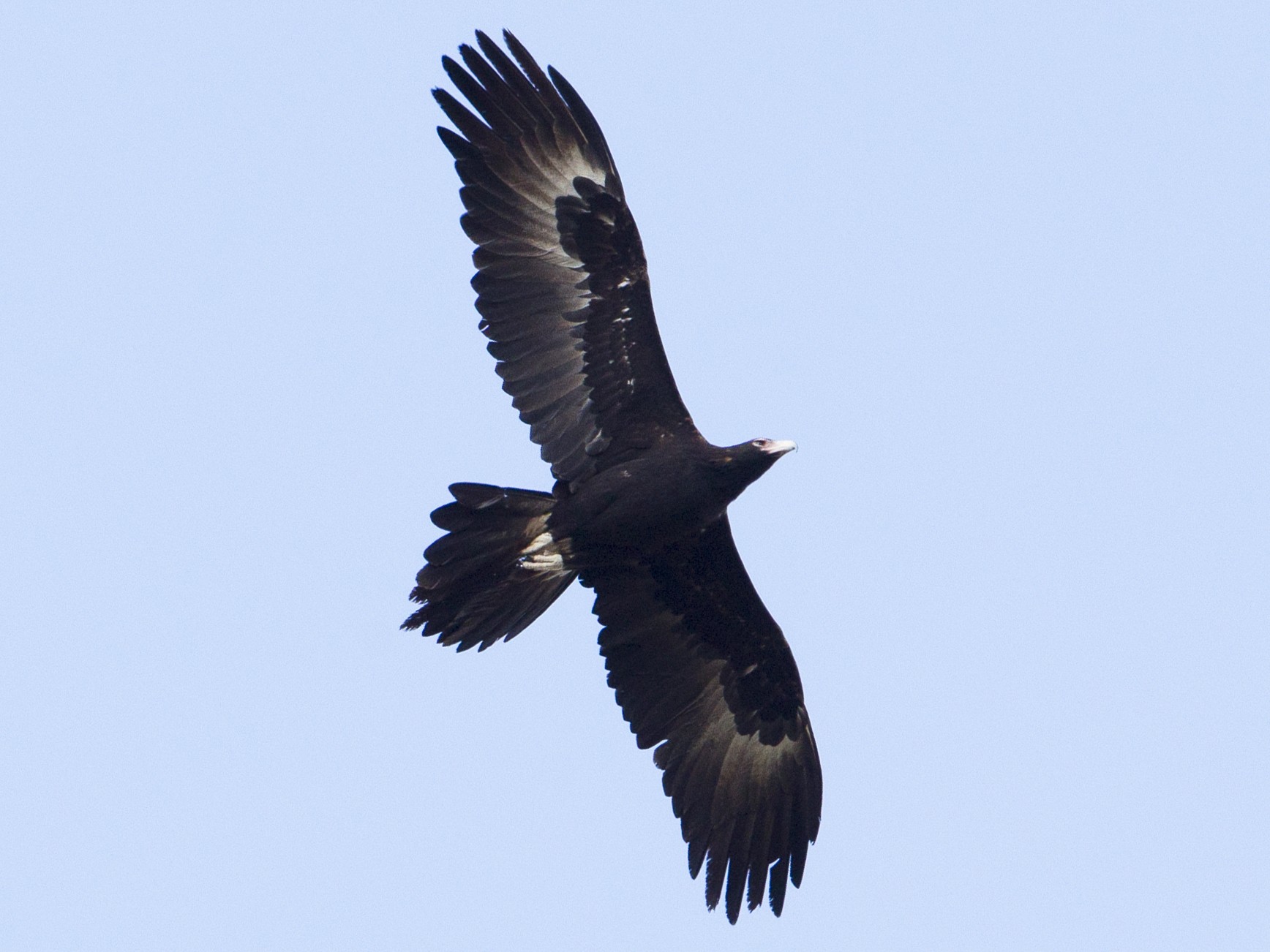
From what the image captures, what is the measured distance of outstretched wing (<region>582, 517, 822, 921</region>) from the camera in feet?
42.2

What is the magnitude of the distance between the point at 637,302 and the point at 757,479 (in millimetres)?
1435

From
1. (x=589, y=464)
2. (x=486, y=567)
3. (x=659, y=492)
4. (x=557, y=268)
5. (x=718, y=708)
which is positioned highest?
(x=557, y=268)

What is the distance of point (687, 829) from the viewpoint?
42.7 ft

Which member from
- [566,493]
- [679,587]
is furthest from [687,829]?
[566,493]

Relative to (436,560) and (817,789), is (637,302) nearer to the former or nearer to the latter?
(436,560)

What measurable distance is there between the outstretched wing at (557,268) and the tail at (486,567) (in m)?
0.46

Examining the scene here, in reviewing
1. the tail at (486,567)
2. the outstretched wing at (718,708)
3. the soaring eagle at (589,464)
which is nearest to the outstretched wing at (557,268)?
the soaring eagle at (589,464)

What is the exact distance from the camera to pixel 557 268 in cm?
1219

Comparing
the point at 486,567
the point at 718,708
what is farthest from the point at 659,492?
the point at 718,708

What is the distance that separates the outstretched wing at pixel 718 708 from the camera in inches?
506

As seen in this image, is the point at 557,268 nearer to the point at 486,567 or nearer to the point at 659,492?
the point at 659,492

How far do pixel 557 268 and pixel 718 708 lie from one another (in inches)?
134

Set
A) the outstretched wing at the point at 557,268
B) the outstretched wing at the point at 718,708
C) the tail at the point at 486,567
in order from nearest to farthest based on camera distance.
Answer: the tail at the point at 486,567, the outstretched wing at the point at 557,268, the outstretched wing at the point at 718,708

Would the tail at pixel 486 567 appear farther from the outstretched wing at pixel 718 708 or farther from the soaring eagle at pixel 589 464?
the outstretched wing at pixel 718 708
